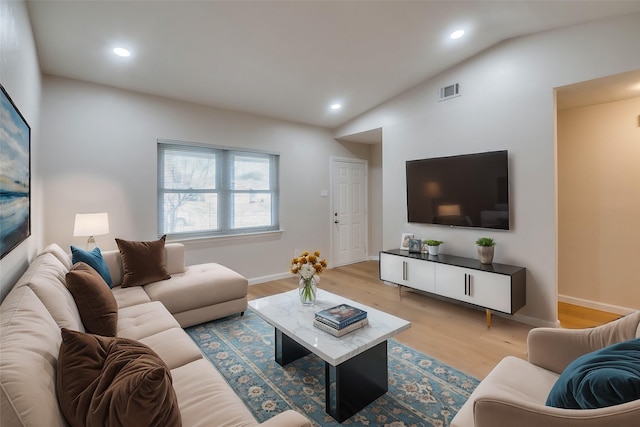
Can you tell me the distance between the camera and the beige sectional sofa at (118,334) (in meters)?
0.80

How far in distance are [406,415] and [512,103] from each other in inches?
123

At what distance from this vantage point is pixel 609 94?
2.99 m

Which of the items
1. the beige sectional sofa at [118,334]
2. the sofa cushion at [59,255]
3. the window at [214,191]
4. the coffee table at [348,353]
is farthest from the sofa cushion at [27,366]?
the window at [214,191]

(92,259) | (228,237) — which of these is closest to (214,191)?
(228,237)

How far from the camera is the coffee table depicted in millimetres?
1712

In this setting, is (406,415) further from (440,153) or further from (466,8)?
(466,8)

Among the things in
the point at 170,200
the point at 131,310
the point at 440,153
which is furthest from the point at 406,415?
the point at 170,200

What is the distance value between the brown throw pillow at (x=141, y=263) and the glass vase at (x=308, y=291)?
155 centimetres

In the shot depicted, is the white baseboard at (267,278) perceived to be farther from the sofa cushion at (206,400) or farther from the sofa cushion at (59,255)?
the sofa cushion at (206,400)

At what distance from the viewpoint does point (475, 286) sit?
3062 mm

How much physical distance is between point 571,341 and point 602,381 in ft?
2.18

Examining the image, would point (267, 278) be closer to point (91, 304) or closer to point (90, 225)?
point (90, 225)

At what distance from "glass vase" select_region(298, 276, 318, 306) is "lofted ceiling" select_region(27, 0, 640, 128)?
2.25 m

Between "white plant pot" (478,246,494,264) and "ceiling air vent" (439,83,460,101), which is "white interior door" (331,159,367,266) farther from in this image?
"white plant pot" (478,246,494,264)
